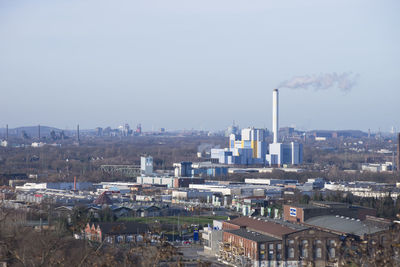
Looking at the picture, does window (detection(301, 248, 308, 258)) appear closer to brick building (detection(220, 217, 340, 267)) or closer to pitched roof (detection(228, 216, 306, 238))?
brick building (detection(220, 217, 340, 267))

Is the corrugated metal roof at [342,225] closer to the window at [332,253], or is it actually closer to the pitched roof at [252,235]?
the window at [332,253]

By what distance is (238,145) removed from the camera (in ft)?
130

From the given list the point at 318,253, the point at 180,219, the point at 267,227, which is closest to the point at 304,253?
the point at 318,253

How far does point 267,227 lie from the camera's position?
1163cm

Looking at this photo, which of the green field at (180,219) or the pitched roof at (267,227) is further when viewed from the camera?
the green field at (180,219)

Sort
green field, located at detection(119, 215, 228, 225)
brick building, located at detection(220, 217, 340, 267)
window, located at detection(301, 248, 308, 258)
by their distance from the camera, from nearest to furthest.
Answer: brick building, located at detection(220, 217, 340, 267) < window, located at detection(301, 248, 308, 258) < green field, located at detection(119, 215, 228, 225)

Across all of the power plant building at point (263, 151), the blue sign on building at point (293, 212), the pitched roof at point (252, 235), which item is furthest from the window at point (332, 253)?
the power plant building at point (263, 151)

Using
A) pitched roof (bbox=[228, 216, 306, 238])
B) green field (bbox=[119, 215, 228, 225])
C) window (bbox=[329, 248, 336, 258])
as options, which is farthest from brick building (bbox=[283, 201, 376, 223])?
window (bbox=[329, 248, 336, 258])

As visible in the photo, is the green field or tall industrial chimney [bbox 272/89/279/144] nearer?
the green field

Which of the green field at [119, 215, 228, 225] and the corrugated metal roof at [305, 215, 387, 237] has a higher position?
the corrugated metal roof at [305, 215, 387, 237]

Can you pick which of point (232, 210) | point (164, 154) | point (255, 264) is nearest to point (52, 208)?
point (232, 210)

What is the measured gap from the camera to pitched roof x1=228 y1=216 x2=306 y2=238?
1095 cm

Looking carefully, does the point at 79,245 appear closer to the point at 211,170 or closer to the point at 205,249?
the point at 205,249

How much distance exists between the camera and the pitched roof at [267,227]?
10.9 metres
